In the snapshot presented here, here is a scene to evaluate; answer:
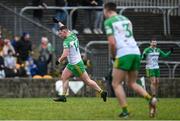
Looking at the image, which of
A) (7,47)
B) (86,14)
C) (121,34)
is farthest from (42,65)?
(121,34)

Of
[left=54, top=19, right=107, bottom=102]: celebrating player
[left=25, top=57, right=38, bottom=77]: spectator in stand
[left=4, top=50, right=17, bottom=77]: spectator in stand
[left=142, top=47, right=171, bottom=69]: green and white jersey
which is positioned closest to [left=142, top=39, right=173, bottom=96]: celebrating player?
[left=142, top=47, right=171, bottom=69]: green and white jersey

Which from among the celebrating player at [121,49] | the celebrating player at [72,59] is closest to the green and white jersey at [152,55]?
the celebrating player at [72,59]

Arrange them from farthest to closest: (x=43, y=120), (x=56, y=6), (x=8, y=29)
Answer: (x=56, y=6) → (x=8, y=29) → (x=43, y=120)

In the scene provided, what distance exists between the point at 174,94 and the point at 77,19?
5.97m

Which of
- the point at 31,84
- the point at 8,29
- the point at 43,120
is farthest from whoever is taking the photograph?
the point at 8,29

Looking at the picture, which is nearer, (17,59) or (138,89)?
(138,89)

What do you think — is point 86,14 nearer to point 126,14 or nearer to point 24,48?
point 126,14

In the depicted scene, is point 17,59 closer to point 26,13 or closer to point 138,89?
point 26,13

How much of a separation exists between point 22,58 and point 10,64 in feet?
3.13

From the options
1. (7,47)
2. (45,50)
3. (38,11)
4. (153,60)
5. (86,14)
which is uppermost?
(38,11)

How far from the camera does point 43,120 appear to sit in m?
17.2

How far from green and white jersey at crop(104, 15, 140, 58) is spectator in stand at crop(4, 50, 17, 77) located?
530 inches

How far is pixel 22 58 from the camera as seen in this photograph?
31406 millimetres

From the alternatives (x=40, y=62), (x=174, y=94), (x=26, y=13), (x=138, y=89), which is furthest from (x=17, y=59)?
(x=138, y=89)
